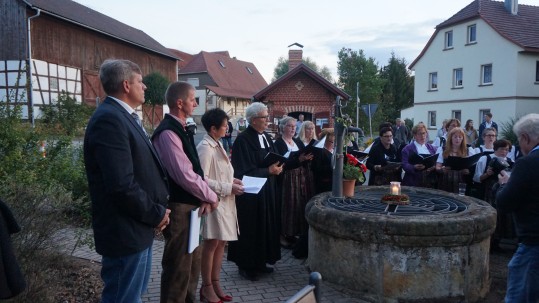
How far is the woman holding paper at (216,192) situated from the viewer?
4.17 meters

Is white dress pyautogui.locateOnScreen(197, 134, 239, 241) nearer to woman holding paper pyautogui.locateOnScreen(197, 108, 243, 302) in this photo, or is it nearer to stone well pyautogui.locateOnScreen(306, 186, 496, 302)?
woman holding paper pyautogui.locateOnScreen(197, 108, 243, 302)

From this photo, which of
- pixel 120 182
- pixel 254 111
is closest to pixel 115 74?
pixel 120 182

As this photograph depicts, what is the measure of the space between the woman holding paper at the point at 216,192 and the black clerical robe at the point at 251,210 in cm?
68

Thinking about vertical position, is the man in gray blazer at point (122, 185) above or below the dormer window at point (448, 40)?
below

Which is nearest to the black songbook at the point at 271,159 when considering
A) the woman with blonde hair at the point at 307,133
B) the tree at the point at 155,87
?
the woman with blonde hair at the point at 307,133

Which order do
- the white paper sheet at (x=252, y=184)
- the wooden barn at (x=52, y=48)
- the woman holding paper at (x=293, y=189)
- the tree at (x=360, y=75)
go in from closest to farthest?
the white paper sheet at (x=252, y=184) < the woman holding paper at (x=293, y=189) < the wooden barn at (x=52, y=48) < the tree at (x=360, y=75)

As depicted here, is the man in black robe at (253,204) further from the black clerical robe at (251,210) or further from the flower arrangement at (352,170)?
the flower arrangement at (352,170)

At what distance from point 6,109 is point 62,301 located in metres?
3.08

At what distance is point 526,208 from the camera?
3.19 meters

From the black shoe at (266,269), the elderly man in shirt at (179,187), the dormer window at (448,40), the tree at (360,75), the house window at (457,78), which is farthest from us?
the tree at (360,75)

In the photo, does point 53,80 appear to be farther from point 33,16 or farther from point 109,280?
point 109,280

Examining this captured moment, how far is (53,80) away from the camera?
24.5 meters

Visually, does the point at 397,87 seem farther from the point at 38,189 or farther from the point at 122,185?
the point at 122,185

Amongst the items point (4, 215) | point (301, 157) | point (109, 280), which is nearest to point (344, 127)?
point (301, 157)
